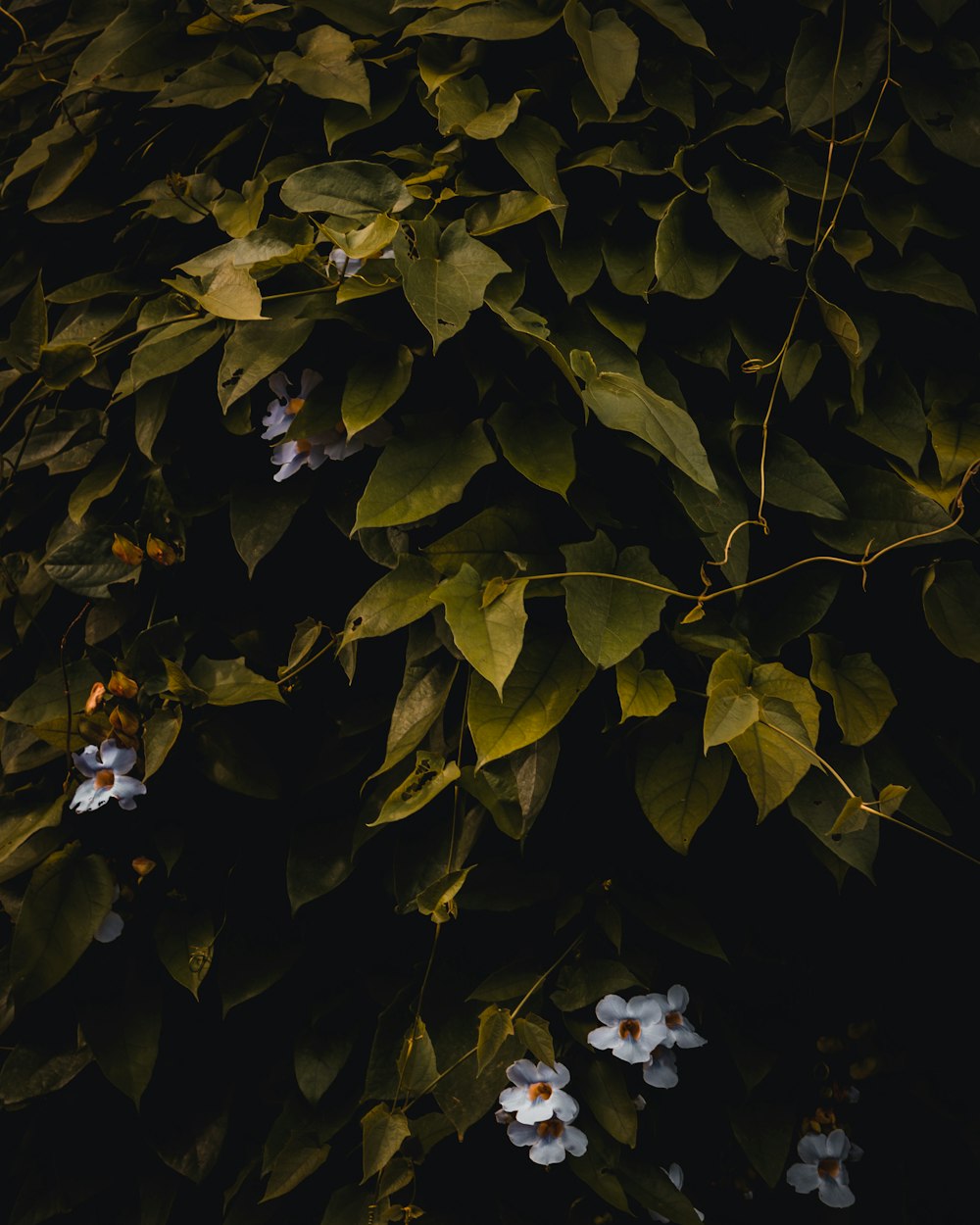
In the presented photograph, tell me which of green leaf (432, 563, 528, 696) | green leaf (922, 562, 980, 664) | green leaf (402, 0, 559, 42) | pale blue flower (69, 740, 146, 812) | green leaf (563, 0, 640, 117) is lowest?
green leaf (922, 562, 980, 664)

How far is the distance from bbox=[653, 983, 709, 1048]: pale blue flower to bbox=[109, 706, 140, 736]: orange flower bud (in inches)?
26.5

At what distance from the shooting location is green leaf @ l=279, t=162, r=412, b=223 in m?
1.16

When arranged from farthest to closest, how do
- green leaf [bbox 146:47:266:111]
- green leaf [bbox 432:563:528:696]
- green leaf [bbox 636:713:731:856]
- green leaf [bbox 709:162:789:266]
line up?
green leaf [bbox 146:47:266:111] < green leaf [bbox 709:162:789:266] < green leaf [bbox 636:713:731:856] < green leaf [bbox 432:563:528:696]

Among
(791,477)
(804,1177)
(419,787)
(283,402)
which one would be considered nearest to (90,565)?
(283,402)

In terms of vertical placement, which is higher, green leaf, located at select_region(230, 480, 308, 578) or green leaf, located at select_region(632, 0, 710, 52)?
green leaf, located at select_region(632, 0, 710, 52)

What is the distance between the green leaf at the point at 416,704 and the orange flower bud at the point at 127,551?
385 millimetres

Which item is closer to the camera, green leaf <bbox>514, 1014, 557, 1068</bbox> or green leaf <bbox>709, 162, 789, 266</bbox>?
green leaf <bbox>514, 1014, 557, 1068</bbox>

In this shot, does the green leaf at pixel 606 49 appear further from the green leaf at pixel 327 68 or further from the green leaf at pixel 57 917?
the green leaf at pixel 57 917

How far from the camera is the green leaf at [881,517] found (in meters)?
1.18

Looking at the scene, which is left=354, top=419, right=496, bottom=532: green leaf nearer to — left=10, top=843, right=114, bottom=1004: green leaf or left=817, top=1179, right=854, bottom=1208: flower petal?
left=10, top=843, right=114, bottom=1004: green leaf

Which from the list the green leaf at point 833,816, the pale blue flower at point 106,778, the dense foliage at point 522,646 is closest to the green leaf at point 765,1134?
the dense foliage at point 522,646

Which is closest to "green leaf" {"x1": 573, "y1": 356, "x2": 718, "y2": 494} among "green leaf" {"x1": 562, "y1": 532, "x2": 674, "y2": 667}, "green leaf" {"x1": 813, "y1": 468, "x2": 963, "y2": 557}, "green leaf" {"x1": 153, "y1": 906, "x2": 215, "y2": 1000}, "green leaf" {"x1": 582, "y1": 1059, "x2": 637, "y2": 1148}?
"green leaf" {"x1": 562, "y1": 532, "x2": 674, "y2": 667}

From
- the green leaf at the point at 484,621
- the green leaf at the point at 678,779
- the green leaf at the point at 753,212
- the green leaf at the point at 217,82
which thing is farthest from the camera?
the green leaf at the point at 217,82

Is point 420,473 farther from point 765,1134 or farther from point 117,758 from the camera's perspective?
point 765,1134
